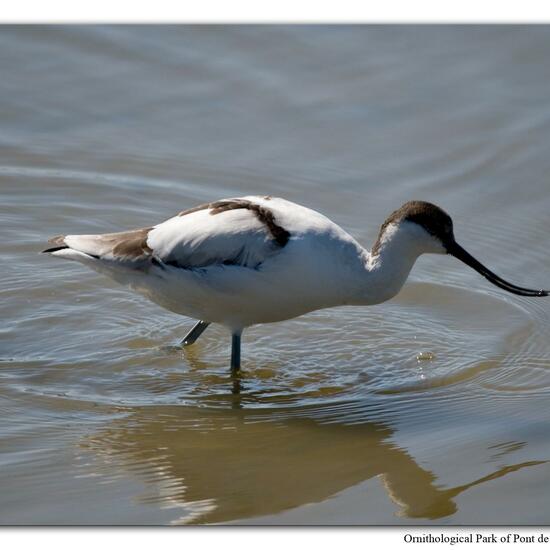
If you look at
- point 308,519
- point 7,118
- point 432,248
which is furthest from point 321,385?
point 7,118

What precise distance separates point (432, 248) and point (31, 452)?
119 inches

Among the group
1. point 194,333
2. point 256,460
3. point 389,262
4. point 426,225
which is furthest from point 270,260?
point 256,460

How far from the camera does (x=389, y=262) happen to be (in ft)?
26.3

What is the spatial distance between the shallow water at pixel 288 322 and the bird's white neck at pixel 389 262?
669 mm

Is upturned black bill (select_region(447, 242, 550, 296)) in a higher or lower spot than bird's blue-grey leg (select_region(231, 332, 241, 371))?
higher

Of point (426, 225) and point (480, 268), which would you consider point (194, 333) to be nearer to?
point (426, 225)

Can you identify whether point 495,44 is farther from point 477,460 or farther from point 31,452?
point 31,452

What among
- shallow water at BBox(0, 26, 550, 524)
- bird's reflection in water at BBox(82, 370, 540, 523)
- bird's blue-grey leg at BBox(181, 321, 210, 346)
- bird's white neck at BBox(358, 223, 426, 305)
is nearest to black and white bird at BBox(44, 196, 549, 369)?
bird's white neck at BBox(358, 223, 426, 305)

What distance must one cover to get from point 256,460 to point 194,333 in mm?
1948

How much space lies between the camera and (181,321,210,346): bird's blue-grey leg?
882 centimetres

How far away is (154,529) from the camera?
6.19 meters

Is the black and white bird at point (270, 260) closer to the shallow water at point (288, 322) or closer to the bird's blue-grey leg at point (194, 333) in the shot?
the bird's blue-grey leg at point (194, 333)

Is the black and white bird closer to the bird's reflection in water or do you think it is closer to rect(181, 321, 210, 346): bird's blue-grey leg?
rect(181, 321, 210, 346): bird's blue-grey leg

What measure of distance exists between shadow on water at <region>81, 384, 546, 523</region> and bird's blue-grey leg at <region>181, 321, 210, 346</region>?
3.51 ft
